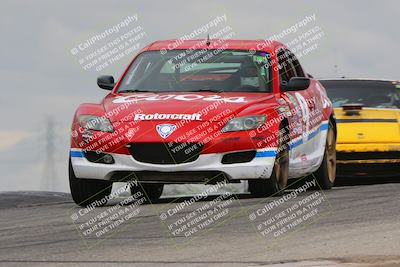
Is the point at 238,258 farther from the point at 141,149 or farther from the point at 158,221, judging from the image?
the point at 141,149

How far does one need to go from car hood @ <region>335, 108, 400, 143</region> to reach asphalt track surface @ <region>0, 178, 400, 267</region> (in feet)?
15.4

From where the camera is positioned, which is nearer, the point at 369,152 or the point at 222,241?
the point at 222,241

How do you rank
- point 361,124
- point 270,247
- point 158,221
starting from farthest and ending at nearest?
point 361,124 → point 158,221 → point 270,247

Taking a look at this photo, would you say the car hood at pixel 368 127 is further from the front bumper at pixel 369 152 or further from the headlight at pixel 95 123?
the headlight at pixel 95 123

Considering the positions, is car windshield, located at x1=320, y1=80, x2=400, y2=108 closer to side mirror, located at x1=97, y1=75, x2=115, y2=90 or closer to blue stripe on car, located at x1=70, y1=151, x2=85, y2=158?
side mirror, located at x1=97, y1=75, x2=115, y2=90

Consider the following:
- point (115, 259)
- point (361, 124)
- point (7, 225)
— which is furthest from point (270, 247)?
point (361, 124)

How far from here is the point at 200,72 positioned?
12078mm

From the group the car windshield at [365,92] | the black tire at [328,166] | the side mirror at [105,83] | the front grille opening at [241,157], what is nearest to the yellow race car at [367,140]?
the car windshield at [365,92]

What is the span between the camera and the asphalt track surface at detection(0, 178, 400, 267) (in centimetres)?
713

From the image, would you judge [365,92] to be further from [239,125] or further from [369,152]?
[239,125]

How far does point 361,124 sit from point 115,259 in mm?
8617

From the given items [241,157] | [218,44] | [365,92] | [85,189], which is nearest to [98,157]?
[85,189]

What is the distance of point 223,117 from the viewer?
10773 mm

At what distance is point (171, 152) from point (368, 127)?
17.6 feet
